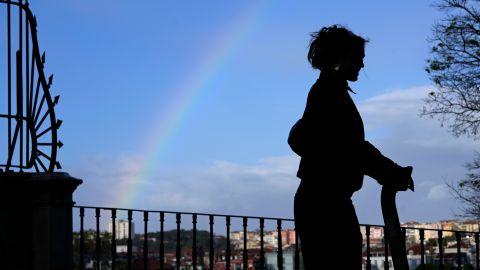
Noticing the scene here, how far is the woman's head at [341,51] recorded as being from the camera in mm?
3381

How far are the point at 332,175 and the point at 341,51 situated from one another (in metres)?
0.58

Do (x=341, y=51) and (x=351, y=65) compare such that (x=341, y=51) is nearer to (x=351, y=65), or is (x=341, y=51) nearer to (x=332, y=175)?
(x=351, y=65)

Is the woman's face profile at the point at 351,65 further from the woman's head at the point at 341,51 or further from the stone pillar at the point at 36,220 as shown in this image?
the stone pillar at the point at 36,220

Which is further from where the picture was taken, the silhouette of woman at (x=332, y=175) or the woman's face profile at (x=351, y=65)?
the woman's face profile at (x=351, y=65)

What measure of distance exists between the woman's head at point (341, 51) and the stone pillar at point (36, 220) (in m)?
3.99

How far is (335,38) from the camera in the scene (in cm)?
338

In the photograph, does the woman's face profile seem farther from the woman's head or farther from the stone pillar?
the stone pillar

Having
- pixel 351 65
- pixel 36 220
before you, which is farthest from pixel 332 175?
pixel 36 220

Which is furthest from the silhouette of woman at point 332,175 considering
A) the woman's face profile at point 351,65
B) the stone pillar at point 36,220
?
the stone pillar at point 36,220

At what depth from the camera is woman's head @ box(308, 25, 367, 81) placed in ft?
11.1

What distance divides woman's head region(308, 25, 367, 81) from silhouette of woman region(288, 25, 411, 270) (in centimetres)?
15

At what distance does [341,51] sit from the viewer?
339cm

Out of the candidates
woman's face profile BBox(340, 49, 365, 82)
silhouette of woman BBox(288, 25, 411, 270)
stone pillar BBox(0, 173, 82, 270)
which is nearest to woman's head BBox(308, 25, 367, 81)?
→ woman's face profile BBox(340, 49, 365, 82)

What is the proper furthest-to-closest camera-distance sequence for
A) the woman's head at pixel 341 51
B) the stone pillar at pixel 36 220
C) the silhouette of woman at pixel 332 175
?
the stone pillar at pixel 36 220 → the woman's head at pixel 341 51 → the silhouette of woman at pixel 332 175
